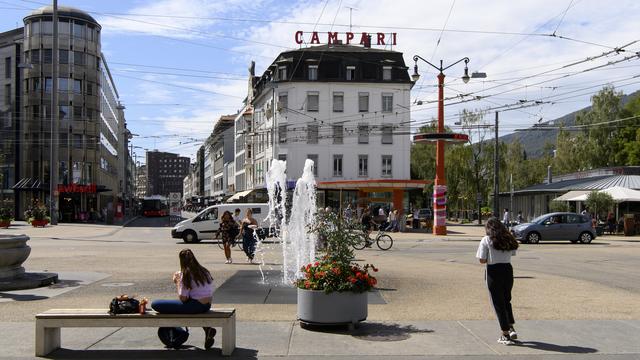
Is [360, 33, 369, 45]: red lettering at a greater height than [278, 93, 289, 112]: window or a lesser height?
greater

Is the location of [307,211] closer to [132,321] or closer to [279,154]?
[132,321]

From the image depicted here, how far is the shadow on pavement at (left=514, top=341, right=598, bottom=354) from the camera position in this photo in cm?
816

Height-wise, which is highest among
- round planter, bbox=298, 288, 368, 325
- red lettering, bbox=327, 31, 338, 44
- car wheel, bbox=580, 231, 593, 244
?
red lettering, bbox=327, 31, 338, 44

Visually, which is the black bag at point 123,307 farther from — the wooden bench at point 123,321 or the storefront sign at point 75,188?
the storefront sign at point 75,188

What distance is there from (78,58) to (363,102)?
1119 inches

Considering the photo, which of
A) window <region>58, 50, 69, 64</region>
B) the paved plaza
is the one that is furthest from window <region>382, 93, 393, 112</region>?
the paved plaza

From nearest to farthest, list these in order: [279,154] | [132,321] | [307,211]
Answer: [132,321], [307,211], [279,154]

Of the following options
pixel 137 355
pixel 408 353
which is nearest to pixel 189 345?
pixel 137 355

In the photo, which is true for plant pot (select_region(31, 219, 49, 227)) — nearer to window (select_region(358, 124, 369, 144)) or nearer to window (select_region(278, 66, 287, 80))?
window (select_region(278, 66, 287, 80))

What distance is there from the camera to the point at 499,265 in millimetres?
8836

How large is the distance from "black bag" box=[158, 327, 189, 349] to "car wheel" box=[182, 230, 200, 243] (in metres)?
24.3

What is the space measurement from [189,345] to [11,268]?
7067mm

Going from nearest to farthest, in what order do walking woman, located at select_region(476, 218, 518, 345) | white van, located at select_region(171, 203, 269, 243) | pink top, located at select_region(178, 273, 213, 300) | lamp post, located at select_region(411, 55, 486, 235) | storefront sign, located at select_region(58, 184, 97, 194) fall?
pink top, located at select_region(178, 273, 213, 300) < walking woman, located at select_region(476, 218, 518, 345) < white van, located at select_region(171, 203, 269, 243) < lamp post, located at select_region(411, 55, 486, 235) < storefront sign, located at select_region(58, 184, 97, 194)

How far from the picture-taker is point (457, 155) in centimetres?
6600
